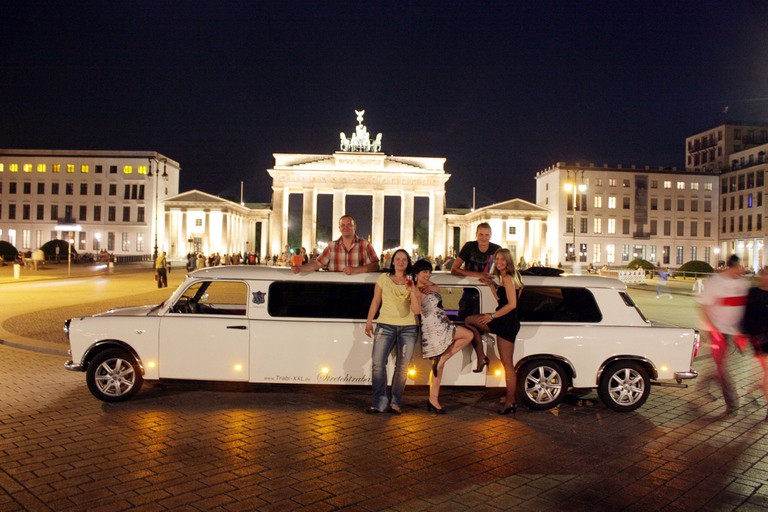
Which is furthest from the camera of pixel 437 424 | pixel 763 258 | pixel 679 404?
pixel 763 258

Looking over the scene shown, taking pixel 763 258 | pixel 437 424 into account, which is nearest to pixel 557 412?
pixel 437 424

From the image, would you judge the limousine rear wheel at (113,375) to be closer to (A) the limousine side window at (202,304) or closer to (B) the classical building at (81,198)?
(A) the limousine side window at (202,304)

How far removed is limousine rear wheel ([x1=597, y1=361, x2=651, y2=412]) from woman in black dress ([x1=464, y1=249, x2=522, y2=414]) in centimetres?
123

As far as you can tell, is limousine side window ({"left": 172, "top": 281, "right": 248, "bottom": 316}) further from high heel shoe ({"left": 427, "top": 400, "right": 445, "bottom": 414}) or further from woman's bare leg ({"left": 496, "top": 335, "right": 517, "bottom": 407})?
woman's bare leg ({"left": 496, "top": 335, "right": 517, "bottom": 407})

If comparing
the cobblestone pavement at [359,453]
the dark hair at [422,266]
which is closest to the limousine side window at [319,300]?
the dark hair at [422,266]

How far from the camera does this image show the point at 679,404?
26.5 ft

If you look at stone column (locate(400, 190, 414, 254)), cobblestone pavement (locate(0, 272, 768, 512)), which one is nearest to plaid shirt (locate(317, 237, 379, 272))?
cobblestone pavement (locate(0, 272, 768, 512))

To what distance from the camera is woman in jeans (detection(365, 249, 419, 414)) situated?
6.91m

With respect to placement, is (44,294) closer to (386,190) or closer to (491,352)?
(491,352)

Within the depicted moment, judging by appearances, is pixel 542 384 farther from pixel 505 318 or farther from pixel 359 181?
pixel 359 181

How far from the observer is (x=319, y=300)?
7.43 m

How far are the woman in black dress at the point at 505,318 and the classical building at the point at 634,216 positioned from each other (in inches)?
2853

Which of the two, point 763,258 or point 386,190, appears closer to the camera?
point 763,258

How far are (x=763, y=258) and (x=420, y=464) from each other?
7891 centimetres
